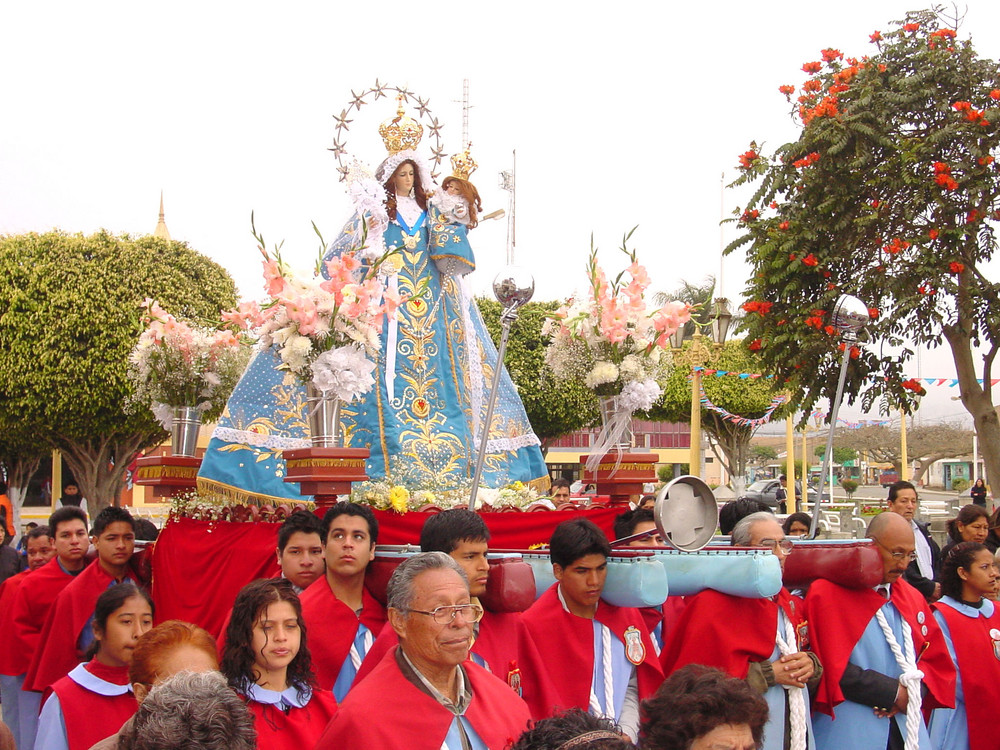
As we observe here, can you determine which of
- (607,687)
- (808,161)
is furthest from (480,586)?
(808,161)

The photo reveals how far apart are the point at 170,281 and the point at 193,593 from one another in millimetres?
14146

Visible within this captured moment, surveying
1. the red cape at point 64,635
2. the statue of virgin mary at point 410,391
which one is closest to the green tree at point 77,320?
the statue of virgin mary at point 410,391

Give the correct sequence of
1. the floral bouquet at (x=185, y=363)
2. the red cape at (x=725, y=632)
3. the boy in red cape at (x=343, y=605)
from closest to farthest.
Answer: the red cape at (x=725, y=632), the boy in red cape at (x=343, y=605), the floral bouquet at (x=185, y=363)

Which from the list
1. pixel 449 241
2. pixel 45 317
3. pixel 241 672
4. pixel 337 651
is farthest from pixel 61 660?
pixel 45 317

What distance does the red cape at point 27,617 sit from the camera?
6.06m

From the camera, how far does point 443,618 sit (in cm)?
298

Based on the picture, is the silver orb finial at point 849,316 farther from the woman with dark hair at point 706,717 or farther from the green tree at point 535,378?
the green tree at point 535,378

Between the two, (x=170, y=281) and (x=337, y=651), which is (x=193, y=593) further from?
(x=170, y=281)

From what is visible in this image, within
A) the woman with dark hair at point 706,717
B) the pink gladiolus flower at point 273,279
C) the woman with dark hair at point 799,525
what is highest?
the pink gladiolus flower at point 273,279

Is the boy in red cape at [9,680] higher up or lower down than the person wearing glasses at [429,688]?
lower down

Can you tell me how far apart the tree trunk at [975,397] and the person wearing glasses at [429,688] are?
8905mm

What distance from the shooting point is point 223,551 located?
6.49m

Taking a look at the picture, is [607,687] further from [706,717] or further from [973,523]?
[973,523]

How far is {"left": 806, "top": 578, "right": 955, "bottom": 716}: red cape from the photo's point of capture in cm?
445
